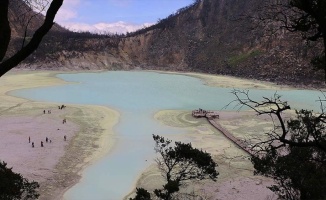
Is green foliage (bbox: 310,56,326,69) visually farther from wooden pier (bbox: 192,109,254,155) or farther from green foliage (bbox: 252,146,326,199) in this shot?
wooden pier (bbox: 192,109,254,155)

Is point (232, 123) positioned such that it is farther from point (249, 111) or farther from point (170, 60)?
point (170, 60)

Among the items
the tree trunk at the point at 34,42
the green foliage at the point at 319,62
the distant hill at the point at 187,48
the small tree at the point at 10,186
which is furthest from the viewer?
the distant hill at the point at 187,48

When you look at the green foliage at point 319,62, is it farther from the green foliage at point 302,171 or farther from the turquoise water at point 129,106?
the turquoise water at point 129,106

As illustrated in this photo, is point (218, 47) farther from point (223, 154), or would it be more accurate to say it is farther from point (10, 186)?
point (10, 186)

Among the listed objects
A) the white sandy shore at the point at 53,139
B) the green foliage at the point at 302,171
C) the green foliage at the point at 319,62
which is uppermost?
the green foliage at the point at 319,62

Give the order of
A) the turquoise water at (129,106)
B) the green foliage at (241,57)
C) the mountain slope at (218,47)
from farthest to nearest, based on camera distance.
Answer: the green foliage at (241,57), the mountain slope at (218,47), the turquoise water at (129,106)

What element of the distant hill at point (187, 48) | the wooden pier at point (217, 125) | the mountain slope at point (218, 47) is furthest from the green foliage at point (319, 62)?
the distant hill at point (187, 48)

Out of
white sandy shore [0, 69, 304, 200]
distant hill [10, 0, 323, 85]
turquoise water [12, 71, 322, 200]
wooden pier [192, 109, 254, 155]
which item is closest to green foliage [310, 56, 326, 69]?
white sandy shore [0, 69, 304, 200]
